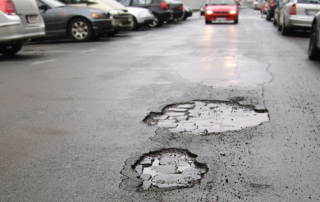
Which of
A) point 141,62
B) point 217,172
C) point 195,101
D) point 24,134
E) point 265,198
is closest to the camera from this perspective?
point 265,198

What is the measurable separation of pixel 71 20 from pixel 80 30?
42 centimetres

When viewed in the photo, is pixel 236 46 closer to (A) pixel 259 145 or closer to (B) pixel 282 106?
(B) pixel 282 106

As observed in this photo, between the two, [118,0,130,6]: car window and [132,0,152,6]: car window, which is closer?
[118,0,130,6]: car window

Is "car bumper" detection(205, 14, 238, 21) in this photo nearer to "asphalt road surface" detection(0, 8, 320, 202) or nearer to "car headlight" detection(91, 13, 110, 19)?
"car headlight" detection(91, 13, 110, 19)

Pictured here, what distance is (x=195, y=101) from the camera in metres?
5.31

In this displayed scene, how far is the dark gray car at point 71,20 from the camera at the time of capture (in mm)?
13344

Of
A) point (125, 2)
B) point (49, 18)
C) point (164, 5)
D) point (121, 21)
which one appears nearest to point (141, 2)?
point (125, 2)

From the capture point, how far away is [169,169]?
3168 mm

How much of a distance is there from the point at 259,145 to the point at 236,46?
27.6 ft

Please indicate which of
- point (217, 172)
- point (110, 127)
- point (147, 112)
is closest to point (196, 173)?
point (217, 172)

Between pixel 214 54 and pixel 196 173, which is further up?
pixel 196 173

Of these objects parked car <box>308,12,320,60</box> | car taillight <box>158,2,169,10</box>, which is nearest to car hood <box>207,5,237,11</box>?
car taillight <box>158,2,169,10</box>

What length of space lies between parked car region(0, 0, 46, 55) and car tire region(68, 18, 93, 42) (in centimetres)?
320

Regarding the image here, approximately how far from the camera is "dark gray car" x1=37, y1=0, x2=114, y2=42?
13.3m
